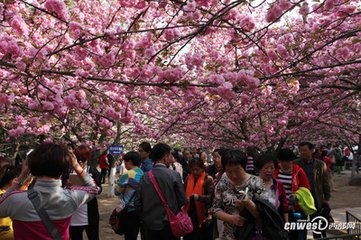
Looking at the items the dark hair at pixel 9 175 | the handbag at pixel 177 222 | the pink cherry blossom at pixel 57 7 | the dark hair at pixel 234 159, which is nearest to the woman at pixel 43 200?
the dark hair at pixel 9 175

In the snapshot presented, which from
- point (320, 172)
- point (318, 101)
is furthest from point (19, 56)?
point (318, 101)

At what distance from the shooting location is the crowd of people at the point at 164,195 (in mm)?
2336

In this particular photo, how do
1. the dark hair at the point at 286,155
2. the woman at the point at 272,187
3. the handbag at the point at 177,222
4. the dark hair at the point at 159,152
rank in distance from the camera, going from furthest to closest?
1. the dark hair at the point at 286,155
2. the dark hair at the point at 159,152
3. the handbag at the point at 177,222
4. the woman at the point at 272,187

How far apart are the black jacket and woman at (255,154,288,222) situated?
0.91m

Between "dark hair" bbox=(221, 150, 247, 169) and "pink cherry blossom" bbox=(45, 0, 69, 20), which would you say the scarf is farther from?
"pink cherry blossom" bbox=(45, 0, 69, 20)

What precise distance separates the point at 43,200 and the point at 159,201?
1.86 metres

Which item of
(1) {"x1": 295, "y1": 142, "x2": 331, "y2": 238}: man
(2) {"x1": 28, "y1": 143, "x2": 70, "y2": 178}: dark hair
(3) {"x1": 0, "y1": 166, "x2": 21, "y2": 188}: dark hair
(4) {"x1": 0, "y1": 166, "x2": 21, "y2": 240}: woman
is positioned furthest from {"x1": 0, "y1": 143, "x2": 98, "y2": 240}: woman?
(1) {"x1": 295, "y1": 142, "x2": 331, "y2": 238}: man

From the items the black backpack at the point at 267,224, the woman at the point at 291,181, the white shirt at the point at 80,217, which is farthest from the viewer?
the white shirt at the point at 80,217

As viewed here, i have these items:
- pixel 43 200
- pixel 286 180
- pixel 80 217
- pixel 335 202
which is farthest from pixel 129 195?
pixel 335 202

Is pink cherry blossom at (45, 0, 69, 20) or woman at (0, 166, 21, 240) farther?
pink cherry blossom at (45, 0, 69, 20)

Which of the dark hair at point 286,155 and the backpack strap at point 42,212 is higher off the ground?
the dark hair at point 286,155

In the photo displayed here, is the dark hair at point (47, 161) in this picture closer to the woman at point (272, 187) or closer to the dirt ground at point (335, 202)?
the woman at point (272, 187)

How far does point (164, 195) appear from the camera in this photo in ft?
13.2

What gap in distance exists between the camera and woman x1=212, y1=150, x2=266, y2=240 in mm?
3029
